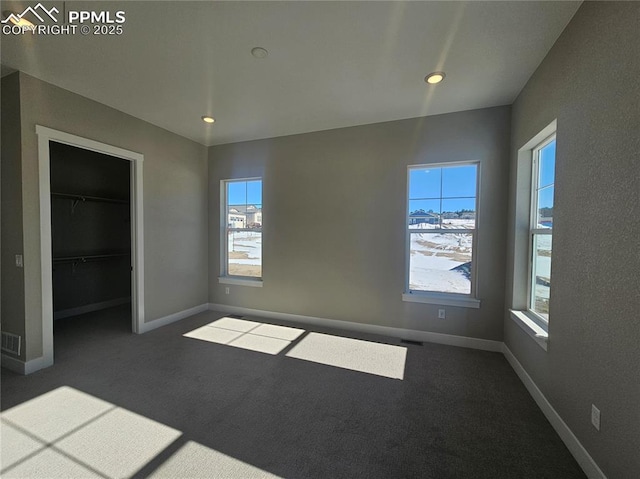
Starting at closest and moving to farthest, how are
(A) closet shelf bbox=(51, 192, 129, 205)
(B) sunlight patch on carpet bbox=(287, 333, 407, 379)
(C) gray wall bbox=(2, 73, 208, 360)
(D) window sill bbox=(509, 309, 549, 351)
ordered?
(D) window sill bbox=(509, 309, 549, 351) → (C) gray wall bbox=(2, 73, 208, 360) → (B) sunlight patch on carpet bbox=(287, 333, 407, 379) → (A) closet shelf bbox=(51, 192, 129, 205)

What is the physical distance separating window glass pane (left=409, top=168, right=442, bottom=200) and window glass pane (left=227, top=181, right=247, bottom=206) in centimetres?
267

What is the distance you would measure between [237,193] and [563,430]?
463 cm

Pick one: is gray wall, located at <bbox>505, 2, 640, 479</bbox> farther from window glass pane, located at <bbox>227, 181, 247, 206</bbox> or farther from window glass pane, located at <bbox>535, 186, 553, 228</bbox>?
window glass pane, located at <bbox>227, 181, 247, 206</bbox>

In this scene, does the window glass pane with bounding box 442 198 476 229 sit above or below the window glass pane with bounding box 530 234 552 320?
above

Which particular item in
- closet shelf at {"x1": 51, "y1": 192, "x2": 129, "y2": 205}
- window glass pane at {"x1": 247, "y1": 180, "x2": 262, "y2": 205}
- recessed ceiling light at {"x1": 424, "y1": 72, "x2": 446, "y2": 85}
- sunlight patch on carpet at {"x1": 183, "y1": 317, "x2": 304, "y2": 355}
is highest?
recessed ceiling light at {"x1": 424, "y1": 72, "x2": 446, "y2": 85}

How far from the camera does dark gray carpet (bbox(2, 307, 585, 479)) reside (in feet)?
5.32

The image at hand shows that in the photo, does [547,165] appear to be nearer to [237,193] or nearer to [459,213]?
[459,213]

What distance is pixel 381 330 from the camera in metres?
3.64

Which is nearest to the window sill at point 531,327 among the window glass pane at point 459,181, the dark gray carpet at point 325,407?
the dark gray carpet at point 325,407

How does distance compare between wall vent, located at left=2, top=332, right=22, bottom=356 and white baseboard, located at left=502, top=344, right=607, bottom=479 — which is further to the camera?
wall vent, located at left=2, top=332, right=22, bottom=356

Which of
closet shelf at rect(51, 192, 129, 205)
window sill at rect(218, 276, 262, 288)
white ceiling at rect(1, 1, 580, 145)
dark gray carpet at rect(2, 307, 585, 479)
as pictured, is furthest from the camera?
window sill at rect(218, 276, 262, 288)

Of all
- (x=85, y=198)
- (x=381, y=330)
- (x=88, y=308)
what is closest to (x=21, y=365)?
(x=88, y=308)

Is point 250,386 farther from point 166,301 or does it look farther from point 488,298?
point 488,298

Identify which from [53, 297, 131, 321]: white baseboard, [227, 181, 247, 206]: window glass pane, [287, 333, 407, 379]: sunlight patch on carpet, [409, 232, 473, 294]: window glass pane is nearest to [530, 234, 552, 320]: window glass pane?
[409, 232, 473, 294]: window glass pane
